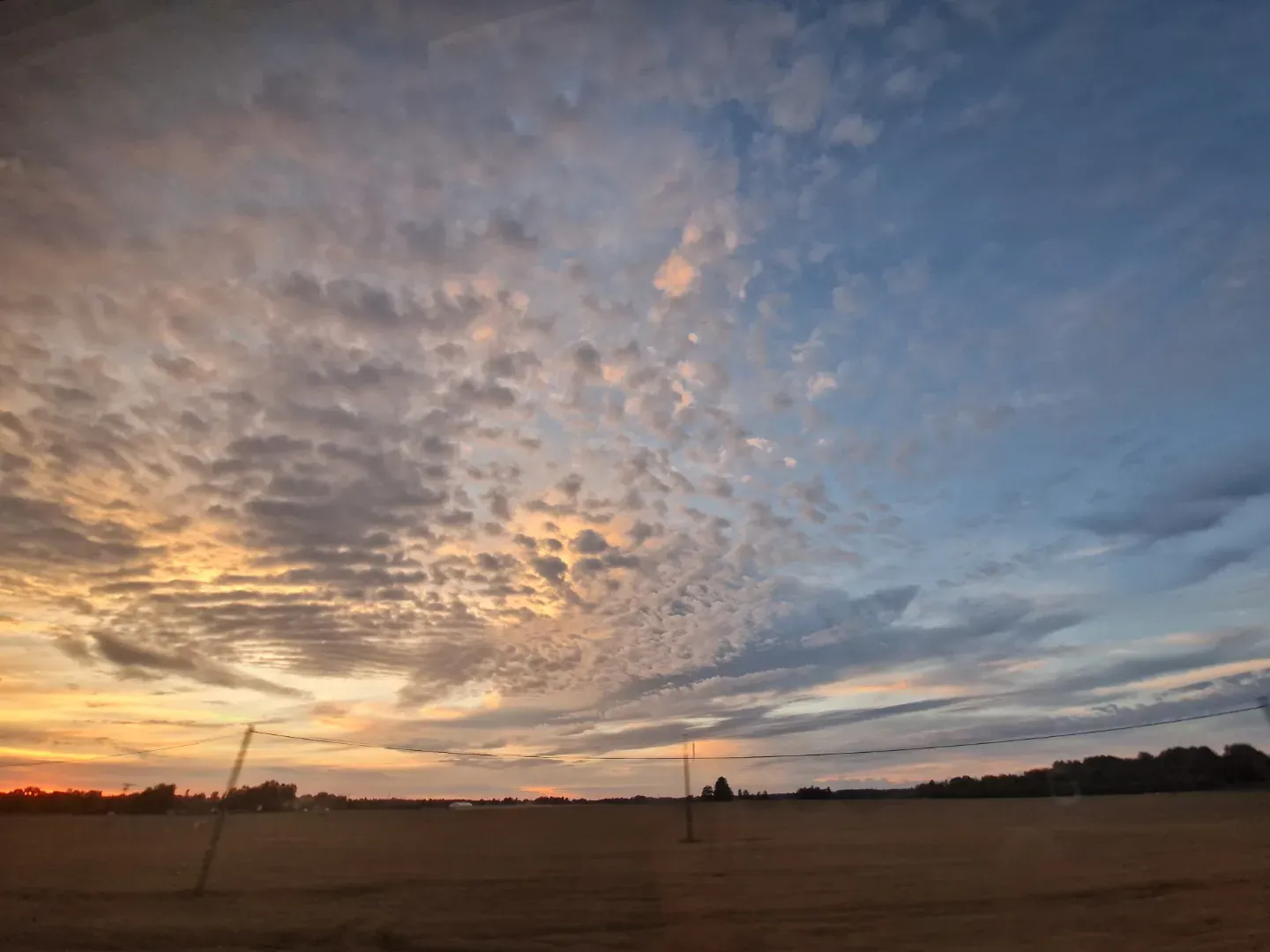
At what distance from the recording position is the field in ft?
45.7

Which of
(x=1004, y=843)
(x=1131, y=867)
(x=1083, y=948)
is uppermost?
(x=1004, y=843)

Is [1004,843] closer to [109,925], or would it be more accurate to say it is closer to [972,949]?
[972,949]

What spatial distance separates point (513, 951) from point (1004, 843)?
27259 mm

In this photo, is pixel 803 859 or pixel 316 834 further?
pixel 316 834

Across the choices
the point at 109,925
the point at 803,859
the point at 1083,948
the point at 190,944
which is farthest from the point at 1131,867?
the point at 109,925

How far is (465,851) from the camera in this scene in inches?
1366

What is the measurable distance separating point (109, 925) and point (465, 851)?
810 inches

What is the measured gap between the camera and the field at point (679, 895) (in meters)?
13.9

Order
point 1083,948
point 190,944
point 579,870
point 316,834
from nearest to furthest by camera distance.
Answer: point 1083,948, point 190,944, point 579,870, point 316,834

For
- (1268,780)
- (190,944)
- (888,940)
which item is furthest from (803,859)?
(1268,780)

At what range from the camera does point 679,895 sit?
62.9 feet

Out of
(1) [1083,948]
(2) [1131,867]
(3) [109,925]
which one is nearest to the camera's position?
(1) [1083,948]

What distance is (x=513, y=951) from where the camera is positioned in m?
13.1

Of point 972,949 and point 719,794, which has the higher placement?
point 719,794
